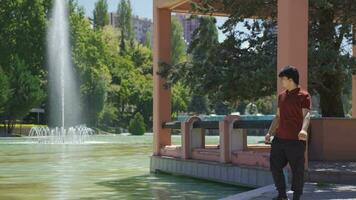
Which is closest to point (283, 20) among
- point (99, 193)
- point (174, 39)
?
point (99, 193)

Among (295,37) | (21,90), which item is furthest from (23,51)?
(295,37)

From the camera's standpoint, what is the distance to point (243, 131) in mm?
13336

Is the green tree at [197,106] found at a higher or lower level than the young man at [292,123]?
higher

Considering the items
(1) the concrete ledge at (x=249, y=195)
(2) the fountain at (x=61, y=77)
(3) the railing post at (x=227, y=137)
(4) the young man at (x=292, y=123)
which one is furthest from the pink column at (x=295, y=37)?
(2) the fountain at (x=61, y=77)

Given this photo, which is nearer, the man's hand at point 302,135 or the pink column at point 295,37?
the man's hand at point 302,135

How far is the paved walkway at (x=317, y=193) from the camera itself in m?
8.34

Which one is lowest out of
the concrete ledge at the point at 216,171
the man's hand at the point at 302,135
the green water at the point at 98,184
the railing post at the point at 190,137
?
the green water at the point at 98,184

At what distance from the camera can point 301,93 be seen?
6.91 m

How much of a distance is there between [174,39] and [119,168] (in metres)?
63.2

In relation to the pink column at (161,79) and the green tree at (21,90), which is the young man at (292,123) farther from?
the green tree at (21,90)

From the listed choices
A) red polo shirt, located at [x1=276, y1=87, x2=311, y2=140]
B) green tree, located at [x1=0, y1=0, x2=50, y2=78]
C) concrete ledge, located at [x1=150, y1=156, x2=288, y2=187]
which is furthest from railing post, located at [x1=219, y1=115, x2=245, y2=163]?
green tree, located at [x1=0, y1=0, x2=50, y2=78]

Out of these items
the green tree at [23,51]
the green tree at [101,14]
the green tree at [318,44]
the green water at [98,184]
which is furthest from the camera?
the green tree at [101,14]

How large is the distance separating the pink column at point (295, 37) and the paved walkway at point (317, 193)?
2016mm

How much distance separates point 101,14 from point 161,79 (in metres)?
71.1
